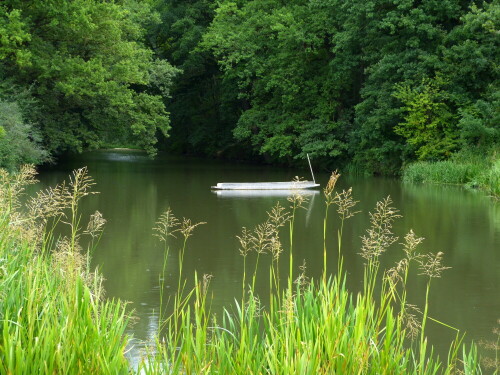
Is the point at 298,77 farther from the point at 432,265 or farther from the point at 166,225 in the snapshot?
the point at 432,265

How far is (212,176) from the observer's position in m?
31.7

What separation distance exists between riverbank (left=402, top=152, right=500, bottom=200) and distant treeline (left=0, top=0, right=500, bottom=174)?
1.84 ft

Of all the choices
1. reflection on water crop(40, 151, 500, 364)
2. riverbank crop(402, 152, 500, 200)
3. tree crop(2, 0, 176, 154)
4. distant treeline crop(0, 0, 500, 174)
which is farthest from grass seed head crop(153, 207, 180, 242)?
tree crop(2, 0, 176, 154)

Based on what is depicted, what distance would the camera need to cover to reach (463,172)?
26.7 metres

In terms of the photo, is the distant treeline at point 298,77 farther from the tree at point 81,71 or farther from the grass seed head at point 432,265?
the grass seed head at point 432,265

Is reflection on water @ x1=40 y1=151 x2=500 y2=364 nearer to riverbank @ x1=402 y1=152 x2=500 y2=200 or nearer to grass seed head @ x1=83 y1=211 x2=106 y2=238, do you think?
riverbank @ x1=402 y1=152 x2=500 y2=200

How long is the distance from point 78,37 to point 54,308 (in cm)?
2856

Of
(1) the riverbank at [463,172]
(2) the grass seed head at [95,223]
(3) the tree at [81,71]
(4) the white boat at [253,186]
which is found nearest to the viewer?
(2) the grass seed head at [95,223]

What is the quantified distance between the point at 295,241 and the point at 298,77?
2289 cm

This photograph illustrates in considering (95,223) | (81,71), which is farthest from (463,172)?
(95,223)

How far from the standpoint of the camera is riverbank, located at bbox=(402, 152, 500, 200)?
23.3 meters

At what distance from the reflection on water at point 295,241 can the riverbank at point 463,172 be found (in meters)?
0.60

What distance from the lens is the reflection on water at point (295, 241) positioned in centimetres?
942

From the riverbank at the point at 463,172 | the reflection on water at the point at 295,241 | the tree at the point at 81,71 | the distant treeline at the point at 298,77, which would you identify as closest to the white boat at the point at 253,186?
the reflection on water at the point at 295,241
